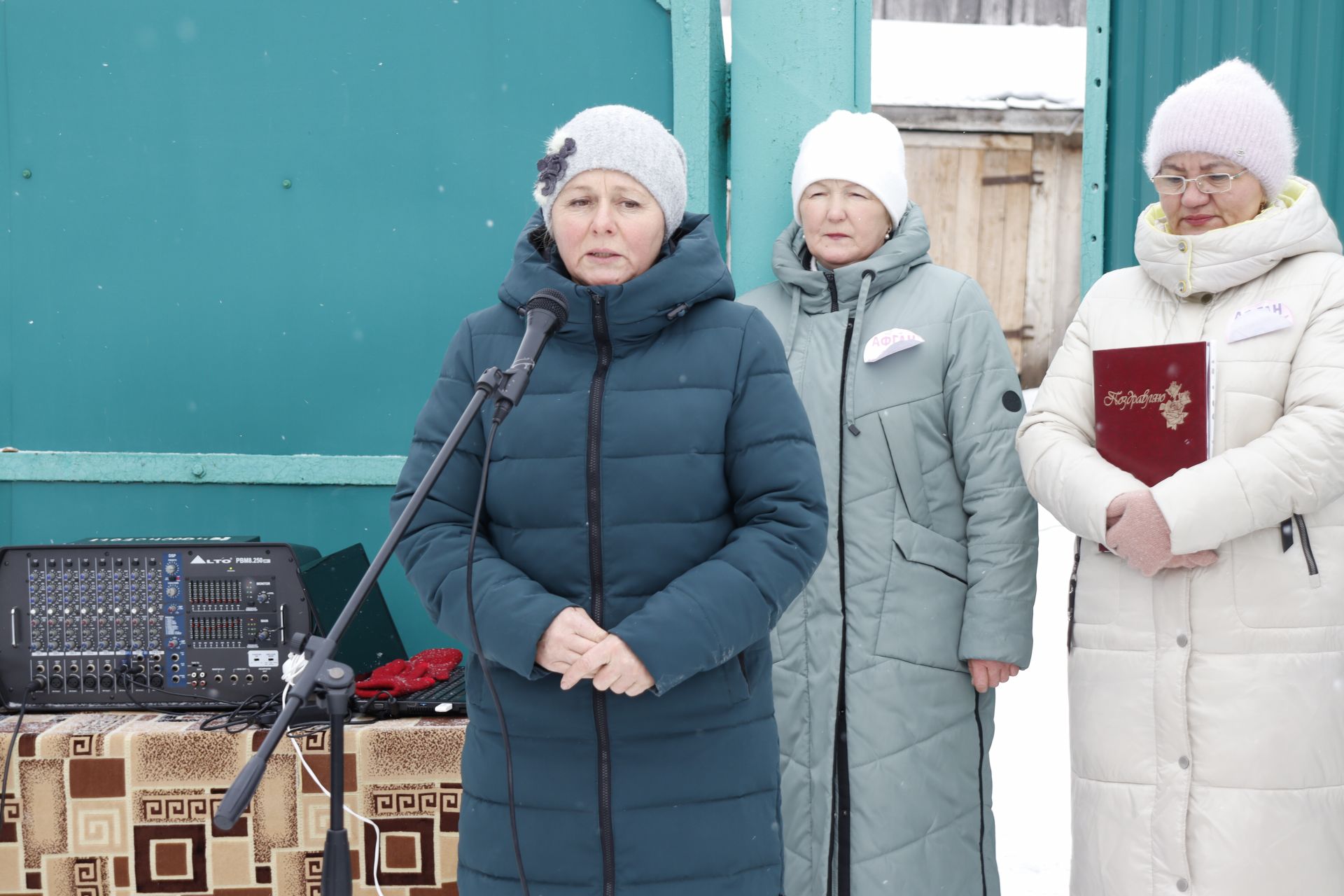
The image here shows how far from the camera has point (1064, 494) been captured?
2.06m

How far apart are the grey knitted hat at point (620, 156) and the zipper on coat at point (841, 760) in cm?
73

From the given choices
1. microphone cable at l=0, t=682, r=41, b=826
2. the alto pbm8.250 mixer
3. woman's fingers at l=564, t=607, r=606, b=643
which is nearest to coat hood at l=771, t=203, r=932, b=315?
woman's fingers at l=564, t=607, r=606, b=643

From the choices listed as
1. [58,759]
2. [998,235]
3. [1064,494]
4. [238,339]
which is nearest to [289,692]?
[1064,494]

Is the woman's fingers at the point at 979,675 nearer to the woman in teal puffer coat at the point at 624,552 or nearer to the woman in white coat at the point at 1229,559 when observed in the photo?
the woman in white coat at the point at 1229,559

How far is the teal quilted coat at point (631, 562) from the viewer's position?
1.60m

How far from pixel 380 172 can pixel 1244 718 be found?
2370 mm

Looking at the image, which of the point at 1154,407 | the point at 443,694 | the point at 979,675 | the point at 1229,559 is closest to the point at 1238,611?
the point at 1229,559

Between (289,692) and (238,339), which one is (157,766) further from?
(289,692)

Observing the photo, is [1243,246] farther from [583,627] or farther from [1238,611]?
[583,627]

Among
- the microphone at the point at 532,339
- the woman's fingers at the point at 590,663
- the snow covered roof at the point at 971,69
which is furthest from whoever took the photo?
the snow covered roof at the point at 971,69

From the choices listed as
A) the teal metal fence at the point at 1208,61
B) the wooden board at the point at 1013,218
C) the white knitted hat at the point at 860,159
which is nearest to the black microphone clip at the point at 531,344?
the white knitted hat at the point at 860,159

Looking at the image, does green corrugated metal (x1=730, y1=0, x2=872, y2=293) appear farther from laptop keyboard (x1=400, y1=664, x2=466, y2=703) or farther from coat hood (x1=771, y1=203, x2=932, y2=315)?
laptop keyboard (x1=400, y1=664, x2=466, y2=703)

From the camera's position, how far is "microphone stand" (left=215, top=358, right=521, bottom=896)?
3.98 ft

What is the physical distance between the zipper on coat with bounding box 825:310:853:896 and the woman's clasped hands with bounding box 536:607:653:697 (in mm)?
815
